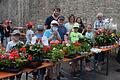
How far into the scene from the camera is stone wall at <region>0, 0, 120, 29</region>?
15.5 m

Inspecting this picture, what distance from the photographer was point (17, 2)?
76.0 ft

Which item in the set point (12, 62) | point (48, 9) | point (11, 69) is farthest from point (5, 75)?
point (48, 9)

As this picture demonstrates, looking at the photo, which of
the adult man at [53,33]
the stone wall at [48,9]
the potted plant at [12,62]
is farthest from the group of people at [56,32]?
the stone wall at [48,9]

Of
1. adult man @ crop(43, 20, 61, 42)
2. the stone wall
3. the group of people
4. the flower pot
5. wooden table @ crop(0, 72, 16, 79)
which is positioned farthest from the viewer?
the stone wall

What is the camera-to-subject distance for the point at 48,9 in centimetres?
1981

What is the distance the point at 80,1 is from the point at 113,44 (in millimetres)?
7117

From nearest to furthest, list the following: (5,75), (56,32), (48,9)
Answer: (5,75) → (56,32) → (48,9)

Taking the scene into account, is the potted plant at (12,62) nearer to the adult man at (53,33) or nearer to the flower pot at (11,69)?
the flower pot at (11,69)

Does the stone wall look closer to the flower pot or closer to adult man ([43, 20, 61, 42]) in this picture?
adult man ([43, 20, 61, 42])

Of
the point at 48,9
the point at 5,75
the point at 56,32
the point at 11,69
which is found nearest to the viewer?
the point at 5,75

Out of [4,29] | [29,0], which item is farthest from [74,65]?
[29,0]

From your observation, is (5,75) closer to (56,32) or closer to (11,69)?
(11,69)

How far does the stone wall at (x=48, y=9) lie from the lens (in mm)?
15547

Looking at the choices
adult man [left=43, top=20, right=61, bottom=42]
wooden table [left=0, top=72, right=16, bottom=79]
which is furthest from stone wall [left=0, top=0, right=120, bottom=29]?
wooden table [left=0, top=72, right=16, bottom=79]
